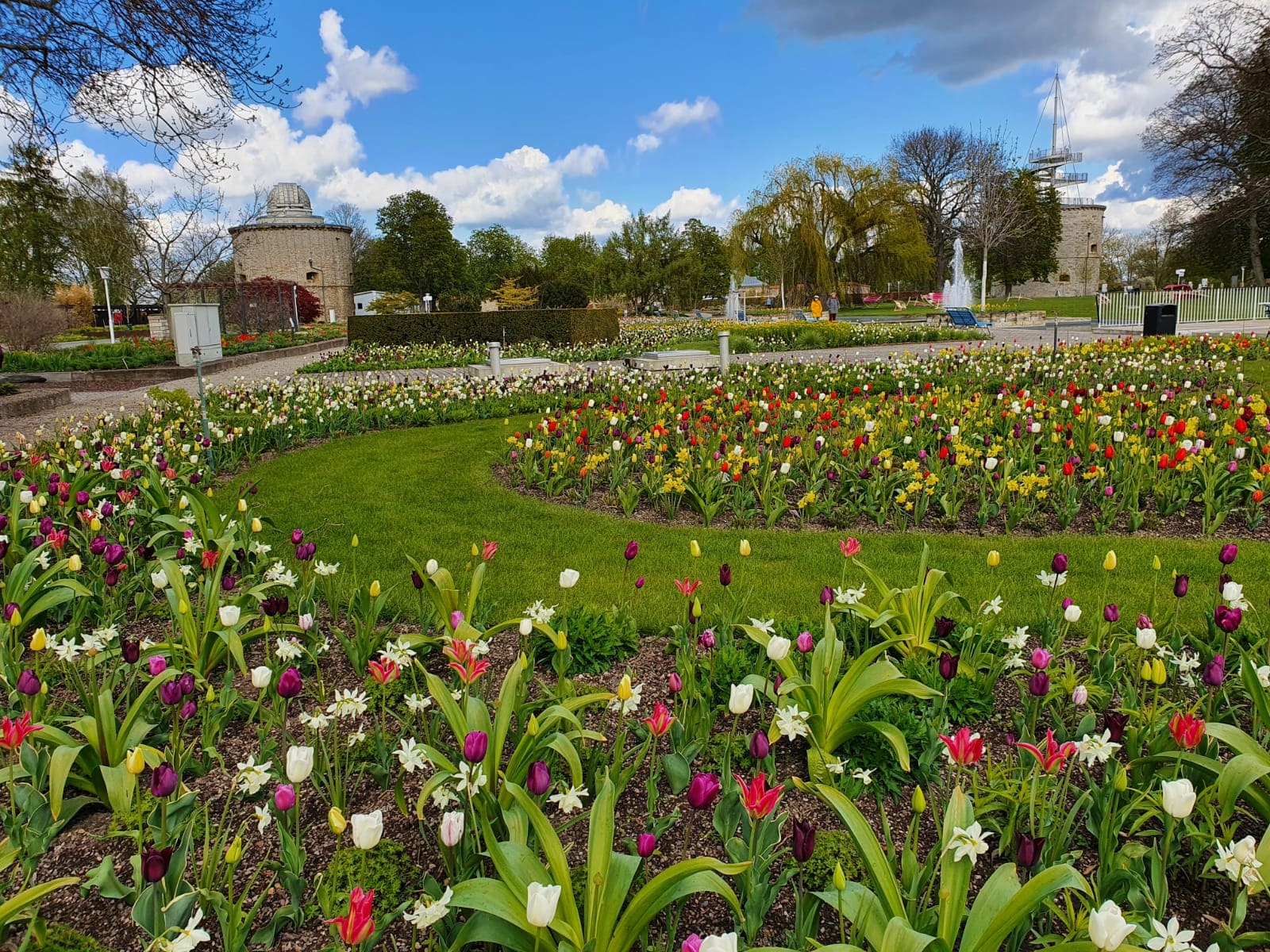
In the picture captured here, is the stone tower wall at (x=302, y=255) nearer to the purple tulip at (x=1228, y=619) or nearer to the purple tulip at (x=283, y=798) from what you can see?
the purple tulip at (x=283, y=798)

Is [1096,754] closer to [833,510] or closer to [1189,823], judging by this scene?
[1189,823]

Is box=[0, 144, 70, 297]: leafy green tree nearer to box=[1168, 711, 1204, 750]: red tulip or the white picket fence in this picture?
box=[1168, 711, 1204, 750]: red tulip

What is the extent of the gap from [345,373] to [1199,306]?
1008 inches

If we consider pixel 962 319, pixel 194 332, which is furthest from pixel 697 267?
pixel 194 332

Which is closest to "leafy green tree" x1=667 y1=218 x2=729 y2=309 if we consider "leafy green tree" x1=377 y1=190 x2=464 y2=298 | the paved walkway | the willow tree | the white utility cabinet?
A: the willow tree

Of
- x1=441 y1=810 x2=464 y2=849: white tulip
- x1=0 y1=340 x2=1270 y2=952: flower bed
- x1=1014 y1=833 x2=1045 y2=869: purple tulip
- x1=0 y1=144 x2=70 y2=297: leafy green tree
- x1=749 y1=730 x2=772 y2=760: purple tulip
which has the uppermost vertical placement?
x1=0 y1=144 x2=70 y2=297: leafy green tree

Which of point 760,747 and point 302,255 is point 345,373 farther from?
point 302,255

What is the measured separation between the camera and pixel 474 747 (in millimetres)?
1827

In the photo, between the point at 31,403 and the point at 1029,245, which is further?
the point at 1029,245

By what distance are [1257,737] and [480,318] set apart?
24.2 meters

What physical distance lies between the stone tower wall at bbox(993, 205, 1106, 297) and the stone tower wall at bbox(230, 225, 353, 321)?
4836cm

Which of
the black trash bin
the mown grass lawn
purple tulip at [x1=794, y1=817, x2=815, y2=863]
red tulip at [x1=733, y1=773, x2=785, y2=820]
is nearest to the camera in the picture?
purple tulip at [x1=794, y1=817, x2=815, y2=863]

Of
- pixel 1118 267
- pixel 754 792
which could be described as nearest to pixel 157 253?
pixel 754 792

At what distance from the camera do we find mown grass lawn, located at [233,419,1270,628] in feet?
13.5
